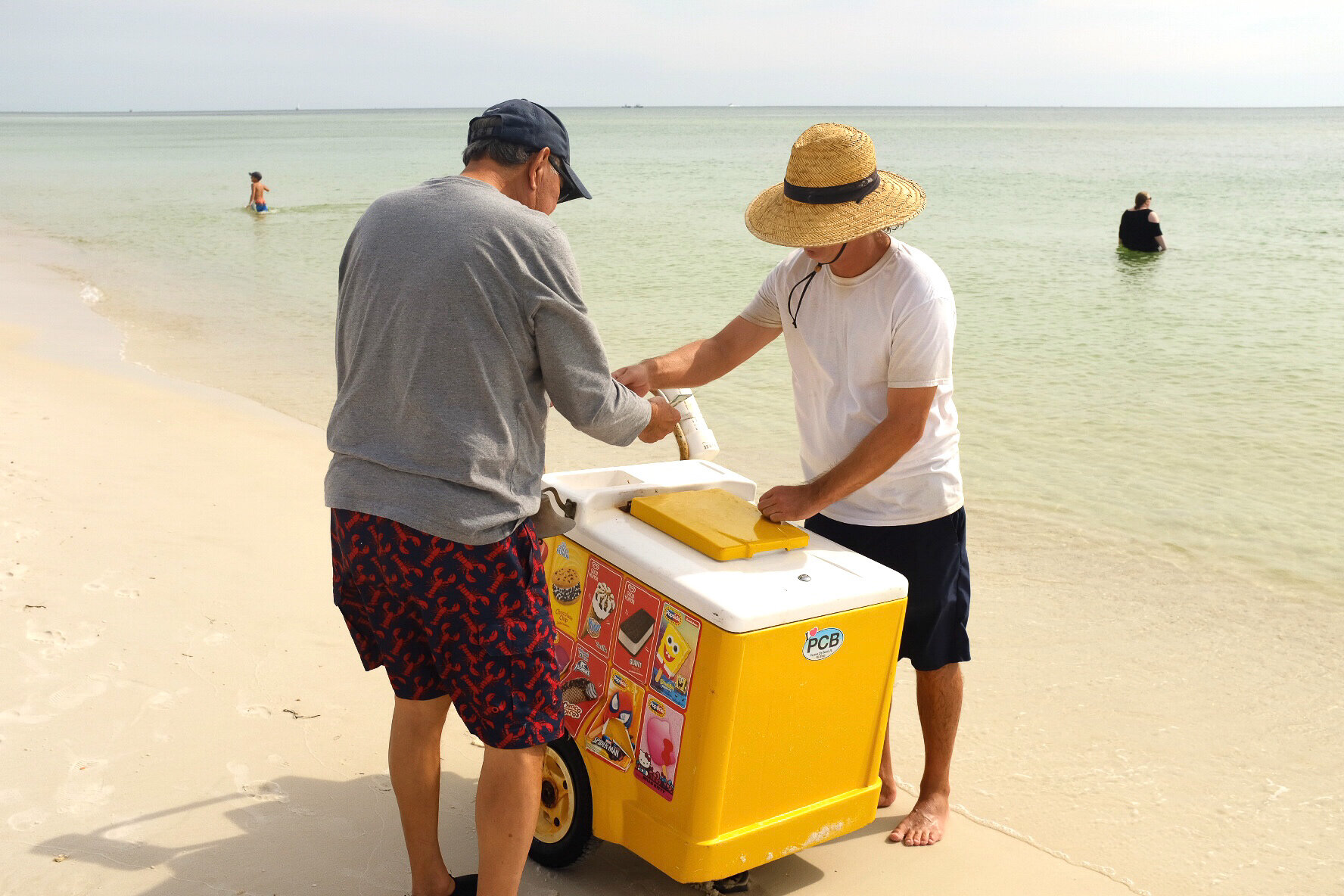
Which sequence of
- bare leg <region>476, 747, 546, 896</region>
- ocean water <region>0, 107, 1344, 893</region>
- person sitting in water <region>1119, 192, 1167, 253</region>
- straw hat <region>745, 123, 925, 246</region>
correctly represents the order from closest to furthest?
bare leg <region>476, 747, 546, 896</region> < straw hat <region>745, 123, 925, 246</region> < ocean water <region>0, 107, 1344, 893</region> < person sitting in water <region>1119, 192, 1167, 253</region>

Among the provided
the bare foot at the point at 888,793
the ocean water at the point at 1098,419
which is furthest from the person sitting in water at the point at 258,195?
the bare foot at the point at 888,793

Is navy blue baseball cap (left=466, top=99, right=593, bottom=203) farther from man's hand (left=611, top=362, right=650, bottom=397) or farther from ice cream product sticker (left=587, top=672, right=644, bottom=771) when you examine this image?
ice cream product sticker (left=587, top=672, right=644, bottom=771)

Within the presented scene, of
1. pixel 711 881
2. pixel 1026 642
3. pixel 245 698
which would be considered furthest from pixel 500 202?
pixel 1026 642

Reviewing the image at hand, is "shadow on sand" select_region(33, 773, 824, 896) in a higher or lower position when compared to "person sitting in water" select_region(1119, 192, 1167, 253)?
lower

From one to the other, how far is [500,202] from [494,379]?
0.29 m

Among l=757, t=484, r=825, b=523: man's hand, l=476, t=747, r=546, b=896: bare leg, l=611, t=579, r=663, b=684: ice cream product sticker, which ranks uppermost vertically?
l=757, t=484, r=825, b=523: man's hand

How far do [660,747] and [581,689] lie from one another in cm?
29

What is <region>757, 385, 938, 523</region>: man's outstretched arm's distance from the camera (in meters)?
2.40

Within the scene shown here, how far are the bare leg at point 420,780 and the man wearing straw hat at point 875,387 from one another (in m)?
0.84

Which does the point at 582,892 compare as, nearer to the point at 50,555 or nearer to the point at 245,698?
the point at 245,698

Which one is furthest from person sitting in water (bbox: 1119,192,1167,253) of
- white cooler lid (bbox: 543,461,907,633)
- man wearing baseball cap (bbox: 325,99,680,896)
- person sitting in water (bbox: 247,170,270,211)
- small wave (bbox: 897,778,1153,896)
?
man wearing baseball cap (bbox: 325,99,680,896)

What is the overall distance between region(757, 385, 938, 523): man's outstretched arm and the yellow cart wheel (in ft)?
2.27

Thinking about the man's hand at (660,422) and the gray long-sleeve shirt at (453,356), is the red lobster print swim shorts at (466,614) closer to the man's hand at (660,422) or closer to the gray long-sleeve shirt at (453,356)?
the gray long-sleeve shirt at (453,356)

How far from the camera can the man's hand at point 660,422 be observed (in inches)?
90.6
